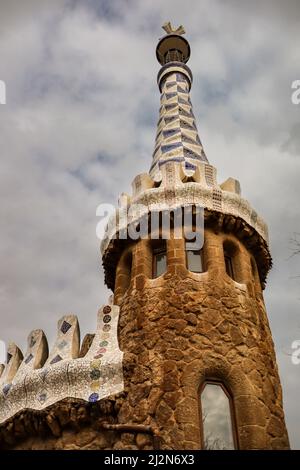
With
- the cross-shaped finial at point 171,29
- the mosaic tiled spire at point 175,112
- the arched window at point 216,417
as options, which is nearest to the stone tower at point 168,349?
the arched window at point 216,417

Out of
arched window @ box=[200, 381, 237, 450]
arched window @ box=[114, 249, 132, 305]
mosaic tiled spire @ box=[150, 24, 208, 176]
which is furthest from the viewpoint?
mosaic tiled spire @ box=[150, 24, 208, 176]

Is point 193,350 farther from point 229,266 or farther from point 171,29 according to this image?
point 171,29

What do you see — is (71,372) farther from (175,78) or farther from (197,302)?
(175,78)

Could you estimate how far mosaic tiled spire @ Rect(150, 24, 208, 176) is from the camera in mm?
10000

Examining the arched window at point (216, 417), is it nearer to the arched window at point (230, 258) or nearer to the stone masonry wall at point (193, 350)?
the stone masonry wall at point (193, 350)

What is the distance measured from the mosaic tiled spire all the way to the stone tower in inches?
53.3

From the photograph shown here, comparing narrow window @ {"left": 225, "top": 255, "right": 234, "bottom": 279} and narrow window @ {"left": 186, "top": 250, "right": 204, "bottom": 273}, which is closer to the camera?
narrow window @ {"left": 186, "top": 250, "right": 204, "bottom": 273}

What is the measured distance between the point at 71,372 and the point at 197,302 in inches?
75.7

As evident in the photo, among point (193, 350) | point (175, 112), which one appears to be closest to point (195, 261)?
point (193, 350)

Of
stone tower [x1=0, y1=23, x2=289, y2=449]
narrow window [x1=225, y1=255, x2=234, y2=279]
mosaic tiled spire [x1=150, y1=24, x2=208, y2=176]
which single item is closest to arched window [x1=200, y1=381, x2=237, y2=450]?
stone tower [x1=0, y1=23, x2=289, y2=449]

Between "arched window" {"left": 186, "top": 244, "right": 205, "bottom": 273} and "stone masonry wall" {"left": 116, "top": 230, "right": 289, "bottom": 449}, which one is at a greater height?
"arched window" {"left": 186, "top": 244, "right": 205, "bottom": 273}

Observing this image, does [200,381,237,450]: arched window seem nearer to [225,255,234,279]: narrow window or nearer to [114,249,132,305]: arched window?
[225,255,234,279]: narrow window

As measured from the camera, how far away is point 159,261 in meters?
7.90
